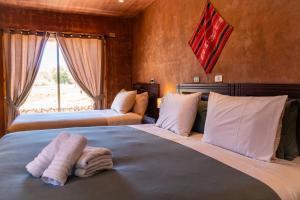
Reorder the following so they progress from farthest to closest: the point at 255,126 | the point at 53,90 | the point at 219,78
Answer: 1. the point at 53,90
2. the point at 219,78
3. the point at 255,126

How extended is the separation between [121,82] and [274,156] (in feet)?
12.9

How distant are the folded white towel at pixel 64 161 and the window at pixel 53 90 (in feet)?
12.0

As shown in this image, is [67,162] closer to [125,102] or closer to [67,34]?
[125,102]

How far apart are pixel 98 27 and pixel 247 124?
4016 mm

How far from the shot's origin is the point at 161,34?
12.8 feet

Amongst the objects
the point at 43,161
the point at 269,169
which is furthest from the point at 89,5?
the point at 269,169

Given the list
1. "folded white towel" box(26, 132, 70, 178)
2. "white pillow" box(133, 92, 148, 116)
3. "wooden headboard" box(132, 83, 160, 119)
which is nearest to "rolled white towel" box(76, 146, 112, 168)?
"folded white towel" box(26, 132, 70, 178)

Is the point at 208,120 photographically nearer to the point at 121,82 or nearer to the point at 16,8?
the point at 121,82

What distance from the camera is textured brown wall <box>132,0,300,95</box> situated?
187 centimetres

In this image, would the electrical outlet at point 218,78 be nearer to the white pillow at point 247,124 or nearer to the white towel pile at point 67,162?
the white pillow at point 247,124

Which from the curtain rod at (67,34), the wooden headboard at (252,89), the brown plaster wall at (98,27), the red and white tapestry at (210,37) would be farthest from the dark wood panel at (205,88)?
the curtain rod at (67,34)

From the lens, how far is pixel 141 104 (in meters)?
3.91

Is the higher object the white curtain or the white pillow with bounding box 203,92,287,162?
the white curtain

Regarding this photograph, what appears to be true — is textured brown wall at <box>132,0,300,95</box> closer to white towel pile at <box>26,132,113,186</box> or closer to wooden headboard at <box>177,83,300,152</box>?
wooden headboard at <box>177,83,300,152</box>
